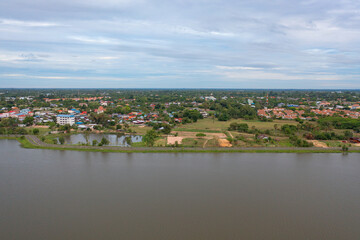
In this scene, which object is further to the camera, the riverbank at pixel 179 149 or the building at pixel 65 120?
the building at pixel 65 120

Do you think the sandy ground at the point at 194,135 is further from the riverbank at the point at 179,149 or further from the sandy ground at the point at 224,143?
the riverbank at the point at 179,149

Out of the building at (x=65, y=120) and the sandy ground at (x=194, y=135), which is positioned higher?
the building at (x=65, y=120)

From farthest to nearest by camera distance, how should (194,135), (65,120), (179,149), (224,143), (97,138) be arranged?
(65,120)
(194,135)
(97,138)
(224,143)
(179,149)

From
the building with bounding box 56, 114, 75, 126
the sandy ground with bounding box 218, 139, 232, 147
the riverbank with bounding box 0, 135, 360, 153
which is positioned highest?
the building with bounding box 56, 114, 75, 126

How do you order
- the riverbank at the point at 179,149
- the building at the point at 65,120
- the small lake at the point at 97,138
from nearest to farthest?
Result: the riverbank at the point at 179,149, the small lake at the point at 97,138, the building at the point at 65,120

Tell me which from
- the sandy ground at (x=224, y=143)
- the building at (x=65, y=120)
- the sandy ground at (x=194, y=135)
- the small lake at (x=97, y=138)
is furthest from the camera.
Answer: the building at (x=65, y=120)

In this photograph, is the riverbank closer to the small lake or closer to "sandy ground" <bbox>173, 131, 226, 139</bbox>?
the small lake

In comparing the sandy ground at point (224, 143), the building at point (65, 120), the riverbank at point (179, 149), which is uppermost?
the building at point (65, 120)

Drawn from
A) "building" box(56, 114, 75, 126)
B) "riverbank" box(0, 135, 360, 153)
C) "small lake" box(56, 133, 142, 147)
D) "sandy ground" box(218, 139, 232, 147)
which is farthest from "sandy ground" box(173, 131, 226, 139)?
"building" box(56, 114, 75, 126)

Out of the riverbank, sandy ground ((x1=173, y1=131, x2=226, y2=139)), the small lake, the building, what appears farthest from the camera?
the building

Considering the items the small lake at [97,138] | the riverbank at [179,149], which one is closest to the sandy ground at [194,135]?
the small lake at [97,138]

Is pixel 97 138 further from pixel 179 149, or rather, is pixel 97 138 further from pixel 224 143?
pixel 224 143

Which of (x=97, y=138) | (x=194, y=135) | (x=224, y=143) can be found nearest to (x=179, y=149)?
(x=224, y=143)
